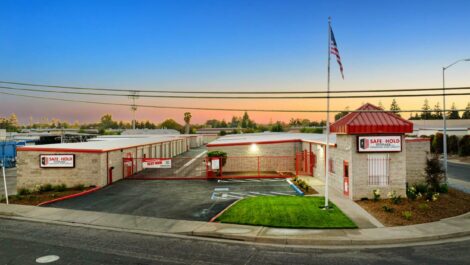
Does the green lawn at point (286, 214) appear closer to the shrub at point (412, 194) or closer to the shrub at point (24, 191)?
the shrub at point (412, 194)

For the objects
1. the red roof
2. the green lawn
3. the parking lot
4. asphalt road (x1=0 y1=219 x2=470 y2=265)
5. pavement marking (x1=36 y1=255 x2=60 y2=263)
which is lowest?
asphalt road (x1=0 y1=219 x2=470 y2=265)

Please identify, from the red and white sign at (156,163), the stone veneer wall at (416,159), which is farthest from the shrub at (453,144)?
the red and white sign at (156,163)

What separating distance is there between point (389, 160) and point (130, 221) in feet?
48.3

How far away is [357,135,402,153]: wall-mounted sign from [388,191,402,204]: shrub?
96.8 inches

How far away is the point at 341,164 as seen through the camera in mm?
21344

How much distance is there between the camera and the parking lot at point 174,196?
58.7 ft

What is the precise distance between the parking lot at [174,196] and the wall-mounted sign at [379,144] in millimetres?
5560

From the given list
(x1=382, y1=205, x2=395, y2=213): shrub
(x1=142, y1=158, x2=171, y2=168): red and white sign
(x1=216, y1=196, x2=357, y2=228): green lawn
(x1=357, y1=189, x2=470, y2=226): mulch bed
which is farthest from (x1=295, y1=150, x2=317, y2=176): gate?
(x1=382, y1=205, x2=395, y2=213): shrub

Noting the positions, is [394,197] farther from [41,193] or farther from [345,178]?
[41,193]

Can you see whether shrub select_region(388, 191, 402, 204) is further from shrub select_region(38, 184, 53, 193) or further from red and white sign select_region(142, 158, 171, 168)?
shrub select_region(38, 184, 53, 193)

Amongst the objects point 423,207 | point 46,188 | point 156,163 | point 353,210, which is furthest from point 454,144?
point 46,188

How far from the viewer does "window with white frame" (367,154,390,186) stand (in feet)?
63.0

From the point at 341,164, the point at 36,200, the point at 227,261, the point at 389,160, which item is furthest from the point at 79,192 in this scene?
the point at 389,160

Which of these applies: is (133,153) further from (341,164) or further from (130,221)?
(341,164)
